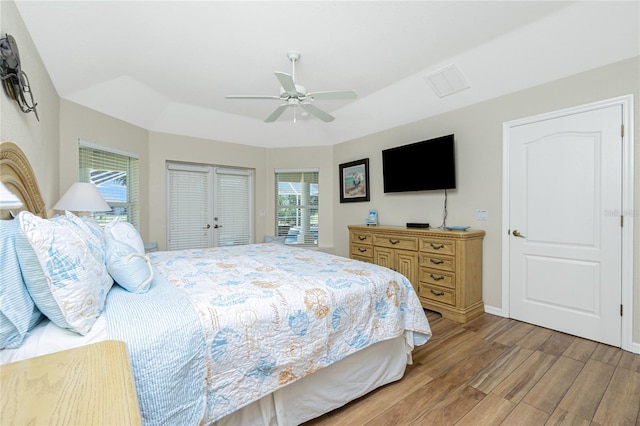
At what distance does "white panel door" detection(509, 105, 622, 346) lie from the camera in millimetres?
2307

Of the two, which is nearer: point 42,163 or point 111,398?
point 111,398

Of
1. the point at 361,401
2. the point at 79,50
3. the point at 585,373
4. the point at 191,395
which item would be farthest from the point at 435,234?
the point at 79,50

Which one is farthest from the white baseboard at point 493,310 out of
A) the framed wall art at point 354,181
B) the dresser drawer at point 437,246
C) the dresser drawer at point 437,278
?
the framed wall art at point 354,181

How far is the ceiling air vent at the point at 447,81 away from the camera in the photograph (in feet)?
9.52

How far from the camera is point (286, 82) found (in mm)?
2252

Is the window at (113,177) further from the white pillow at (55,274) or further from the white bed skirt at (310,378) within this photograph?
the white bed skirt at (310,378)

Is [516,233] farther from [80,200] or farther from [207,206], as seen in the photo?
[207,206]

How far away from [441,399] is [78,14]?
372 cm

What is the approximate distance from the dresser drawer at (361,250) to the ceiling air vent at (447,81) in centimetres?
215

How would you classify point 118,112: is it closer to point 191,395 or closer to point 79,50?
point 79,50

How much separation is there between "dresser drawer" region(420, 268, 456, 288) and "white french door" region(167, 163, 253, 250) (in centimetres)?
319

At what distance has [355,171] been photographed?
4664 millimetres

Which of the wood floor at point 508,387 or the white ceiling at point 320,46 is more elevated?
the white ceiling at point 320,46

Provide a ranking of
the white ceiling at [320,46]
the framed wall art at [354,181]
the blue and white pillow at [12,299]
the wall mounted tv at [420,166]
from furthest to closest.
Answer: the framed wall art at [354,181]
the wall mounted tv at [420,166]
the white ceiling at [320,46]
the blue and white pillow at [12,299]
